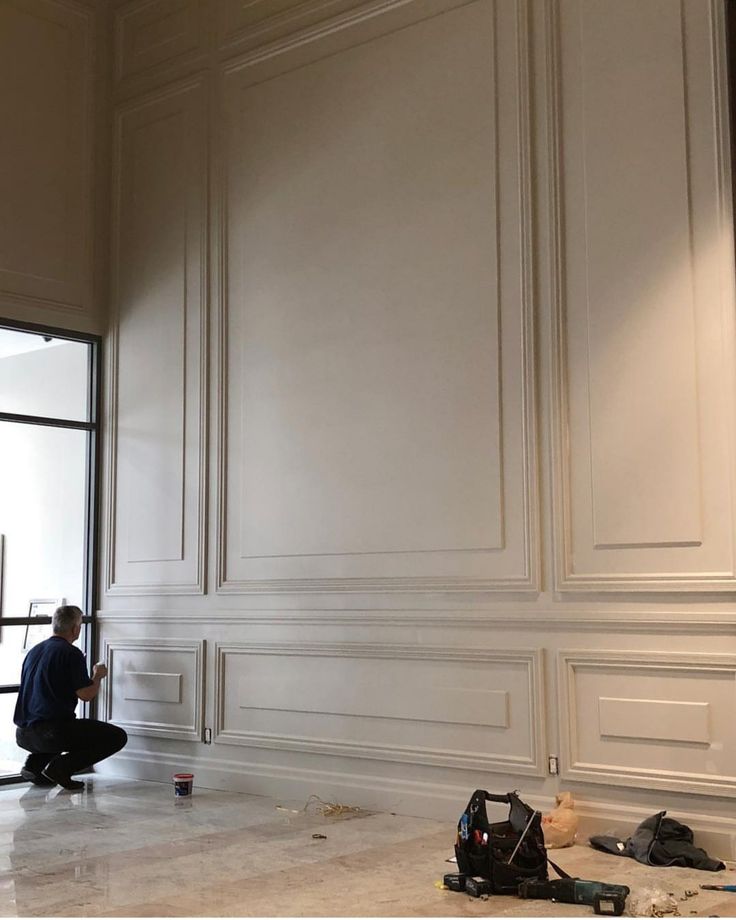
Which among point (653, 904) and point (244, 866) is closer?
point (653, 904)

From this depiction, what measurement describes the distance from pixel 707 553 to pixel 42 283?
4955mm

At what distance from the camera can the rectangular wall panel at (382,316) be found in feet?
19.4

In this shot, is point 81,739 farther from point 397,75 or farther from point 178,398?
point 397,75

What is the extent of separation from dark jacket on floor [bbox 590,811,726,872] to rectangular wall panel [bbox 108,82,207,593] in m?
3.32

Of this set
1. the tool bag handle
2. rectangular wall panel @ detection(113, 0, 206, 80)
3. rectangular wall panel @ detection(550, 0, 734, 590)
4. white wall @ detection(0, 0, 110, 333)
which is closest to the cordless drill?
the tool bag handle

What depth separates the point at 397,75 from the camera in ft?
21.4

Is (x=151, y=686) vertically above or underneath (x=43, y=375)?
underneath

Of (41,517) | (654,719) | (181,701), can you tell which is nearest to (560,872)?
(654,719)

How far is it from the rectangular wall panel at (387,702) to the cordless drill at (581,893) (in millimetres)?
1274

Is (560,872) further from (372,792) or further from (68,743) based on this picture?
(68,743)

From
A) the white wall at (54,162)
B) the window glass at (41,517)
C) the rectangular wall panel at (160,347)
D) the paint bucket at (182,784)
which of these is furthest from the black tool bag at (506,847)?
the white wall at (54,162)

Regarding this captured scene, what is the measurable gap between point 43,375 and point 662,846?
Result: 5.14m

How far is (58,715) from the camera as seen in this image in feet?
23.3

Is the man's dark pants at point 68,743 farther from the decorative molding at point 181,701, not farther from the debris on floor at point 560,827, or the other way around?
the debris on floor at point 560,827
